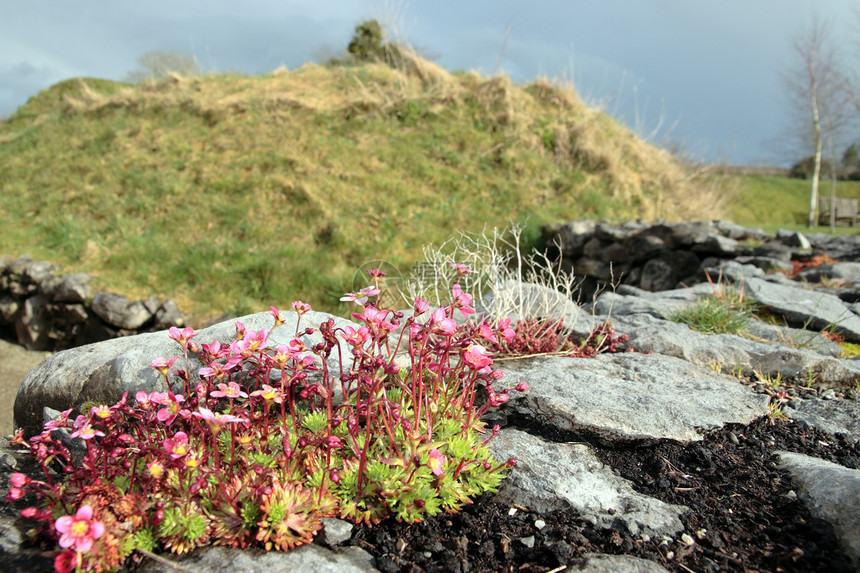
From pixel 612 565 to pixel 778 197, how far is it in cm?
2720

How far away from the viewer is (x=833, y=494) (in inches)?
68.8

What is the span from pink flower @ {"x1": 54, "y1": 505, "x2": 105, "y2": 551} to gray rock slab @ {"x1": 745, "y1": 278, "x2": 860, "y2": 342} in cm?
426

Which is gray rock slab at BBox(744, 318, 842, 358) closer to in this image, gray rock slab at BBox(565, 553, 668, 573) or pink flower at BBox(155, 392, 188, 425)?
gray rock slab at BBox(565, 553, 668, 573)

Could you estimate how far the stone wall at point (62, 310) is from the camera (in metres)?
7.88

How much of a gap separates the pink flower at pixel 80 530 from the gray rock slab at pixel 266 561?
0.83 feet

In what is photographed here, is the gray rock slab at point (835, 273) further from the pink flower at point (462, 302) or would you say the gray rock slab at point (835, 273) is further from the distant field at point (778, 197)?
the distant field at point (778, 197)

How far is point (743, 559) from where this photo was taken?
158 centimetres

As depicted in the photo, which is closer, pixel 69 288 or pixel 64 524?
pixel 64 524

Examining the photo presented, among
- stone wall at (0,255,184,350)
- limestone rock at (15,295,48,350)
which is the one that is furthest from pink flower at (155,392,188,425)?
limestone rock at (15,295,48,350)

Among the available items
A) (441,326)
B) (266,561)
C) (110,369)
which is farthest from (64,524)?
(110,369)

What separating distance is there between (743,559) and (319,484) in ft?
4.30

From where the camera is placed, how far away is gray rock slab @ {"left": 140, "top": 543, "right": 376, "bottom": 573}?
1513 mm

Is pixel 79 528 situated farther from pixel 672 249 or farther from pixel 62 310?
pixel 62 310

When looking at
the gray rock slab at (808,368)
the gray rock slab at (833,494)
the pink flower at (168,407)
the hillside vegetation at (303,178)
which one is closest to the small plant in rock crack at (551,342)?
the gray rock slab at (808,368)
